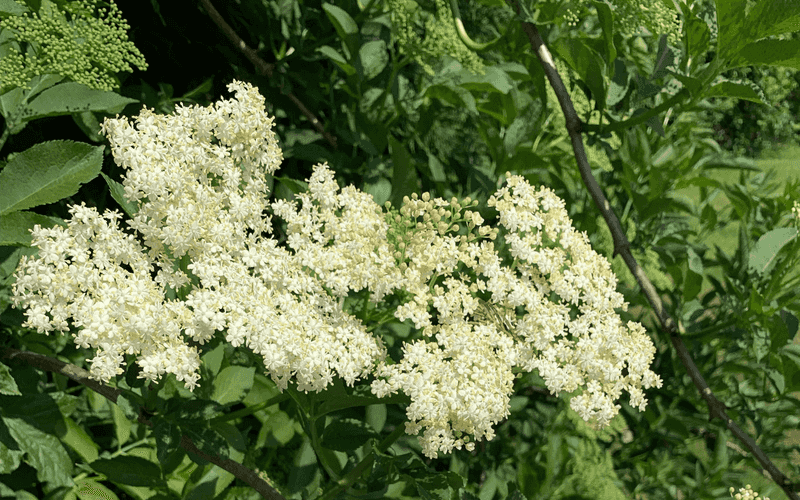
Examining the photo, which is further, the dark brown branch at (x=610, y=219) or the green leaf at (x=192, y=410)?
the dark brown branch at (x=610, y=219)

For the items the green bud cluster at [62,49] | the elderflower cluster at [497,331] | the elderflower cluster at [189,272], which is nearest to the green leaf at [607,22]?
the elderflower cluster at [497,331]

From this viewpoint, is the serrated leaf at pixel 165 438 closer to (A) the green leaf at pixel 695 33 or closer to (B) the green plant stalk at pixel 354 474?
(B) the green plant stalk at pixel 354 474

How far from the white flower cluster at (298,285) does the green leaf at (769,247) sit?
0.54 meters

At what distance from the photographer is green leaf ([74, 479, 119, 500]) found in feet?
2.96

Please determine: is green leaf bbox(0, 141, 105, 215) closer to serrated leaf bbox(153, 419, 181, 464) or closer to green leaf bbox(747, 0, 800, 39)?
serrated leaf bbox(153, 419, 181, 464)

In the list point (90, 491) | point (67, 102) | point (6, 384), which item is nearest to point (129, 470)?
point (90, 491)

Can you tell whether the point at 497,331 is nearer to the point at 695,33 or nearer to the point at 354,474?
the point at 354,474

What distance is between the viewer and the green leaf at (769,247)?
3.96 feet

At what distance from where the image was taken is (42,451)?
79 cm

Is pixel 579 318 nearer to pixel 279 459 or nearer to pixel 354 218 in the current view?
pixel 354 218

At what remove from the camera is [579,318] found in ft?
2.69

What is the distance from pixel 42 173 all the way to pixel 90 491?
1.57ft

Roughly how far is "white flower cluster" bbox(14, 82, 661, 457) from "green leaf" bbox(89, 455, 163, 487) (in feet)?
1.04

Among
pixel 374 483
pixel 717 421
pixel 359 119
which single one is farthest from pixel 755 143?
pixel 374 483
